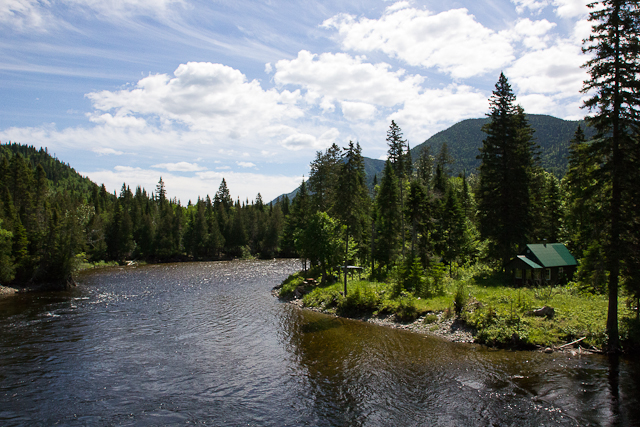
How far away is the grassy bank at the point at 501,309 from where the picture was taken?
→ 64.4ft

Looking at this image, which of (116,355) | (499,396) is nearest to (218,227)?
(116,355)

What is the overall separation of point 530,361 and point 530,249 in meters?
16.9

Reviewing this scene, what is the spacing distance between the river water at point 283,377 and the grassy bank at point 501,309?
1.66 metres

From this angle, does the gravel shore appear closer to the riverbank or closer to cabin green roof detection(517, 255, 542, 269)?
the riverbank

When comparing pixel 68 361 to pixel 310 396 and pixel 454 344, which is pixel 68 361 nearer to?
pixel 310 396

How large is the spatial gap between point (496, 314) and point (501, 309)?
69 cm

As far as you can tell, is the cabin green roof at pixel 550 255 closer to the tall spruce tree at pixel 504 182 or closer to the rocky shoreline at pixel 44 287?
the tall spruce tree at pixel 504 182

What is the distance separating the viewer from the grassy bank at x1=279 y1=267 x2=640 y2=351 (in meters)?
19.6

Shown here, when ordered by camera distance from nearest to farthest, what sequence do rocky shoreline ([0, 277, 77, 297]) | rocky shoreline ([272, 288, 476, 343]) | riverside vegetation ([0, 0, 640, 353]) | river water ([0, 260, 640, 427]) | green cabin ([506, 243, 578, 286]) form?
river water ([0, 260, 640, 427])
riverside vegetation ([0, 0, 640, 353])
rocky shoreline ([272, 288, 476, 343])
green cabin ([506, 243, 578, 286])
rocky shoreline ([0, 277, 77, 297])

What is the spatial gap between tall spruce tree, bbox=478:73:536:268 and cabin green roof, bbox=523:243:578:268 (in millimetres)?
1873

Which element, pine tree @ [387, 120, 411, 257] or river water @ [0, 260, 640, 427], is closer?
river water @ [0, 260, 640, 427]

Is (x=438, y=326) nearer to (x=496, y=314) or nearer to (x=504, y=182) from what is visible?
(x=496, y=314)

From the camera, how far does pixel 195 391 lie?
53.0 feet

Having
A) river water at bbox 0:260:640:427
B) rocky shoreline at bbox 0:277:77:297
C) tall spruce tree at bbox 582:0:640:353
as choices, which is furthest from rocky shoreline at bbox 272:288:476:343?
rocky shoreline at bbox 0:277:77:297
